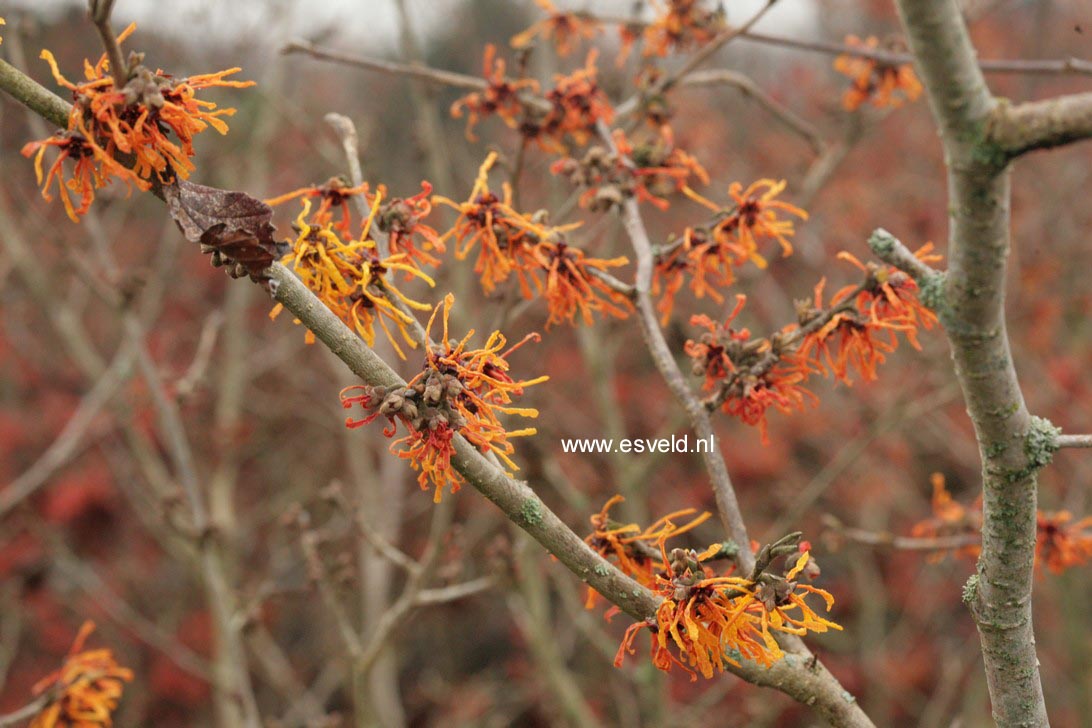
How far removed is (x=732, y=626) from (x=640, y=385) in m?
6.30

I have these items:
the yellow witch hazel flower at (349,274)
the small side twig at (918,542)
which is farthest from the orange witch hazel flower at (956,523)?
the yellow witch hazel flower at (349,274)

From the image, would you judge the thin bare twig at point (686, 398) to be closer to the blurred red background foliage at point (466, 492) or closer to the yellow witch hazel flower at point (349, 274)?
the yellow witch hazel flower at point (349, 274)

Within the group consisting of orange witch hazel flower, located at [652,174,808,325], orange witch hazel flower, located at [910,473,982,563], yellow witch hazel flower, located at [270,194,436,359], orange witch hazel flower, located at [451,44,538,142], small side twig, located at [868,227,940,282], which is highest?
orange witch hazel flower, located at [451,44,538,142]

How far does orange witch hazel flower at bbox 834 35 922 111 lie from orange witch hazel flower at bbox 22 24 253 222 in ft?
6.17

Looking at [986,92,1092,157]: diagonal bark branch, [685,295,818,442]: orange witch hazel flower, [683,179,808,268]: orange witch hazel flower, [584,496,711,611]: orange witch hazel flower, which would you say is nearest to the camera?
[986,92,1092,157]: diagonal bark branch

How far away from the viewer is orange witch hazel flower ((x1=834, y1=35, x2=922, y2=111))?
98.7 inches

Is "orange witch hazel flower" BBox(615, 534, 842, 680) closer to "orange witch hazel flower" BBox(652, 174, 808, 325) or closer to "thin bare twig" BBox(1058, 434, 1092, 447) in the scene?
"thin bare twig" BBox(1058, 434, 1092, 447)

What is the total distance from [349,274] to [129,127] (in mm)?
348

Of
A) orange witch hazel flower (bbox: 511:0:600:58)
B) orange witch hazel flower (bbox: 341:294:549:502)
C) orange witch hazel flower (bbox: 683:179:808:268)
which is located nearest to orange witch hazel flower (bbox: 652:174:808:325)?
orange witch hazel flower (bbox: 683:179:808:268)

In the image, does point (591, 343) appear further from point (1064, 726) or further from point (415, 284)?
point (1064, 726)

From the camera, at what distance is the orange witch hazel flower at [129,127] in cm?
116

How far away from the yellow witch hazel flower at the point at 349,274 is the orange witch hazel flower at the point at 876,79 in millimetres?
1706

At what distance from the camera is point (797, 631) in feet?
3.81

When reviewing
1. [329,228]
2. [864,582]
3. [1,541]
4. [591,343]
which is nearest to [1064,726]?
[864,582]
